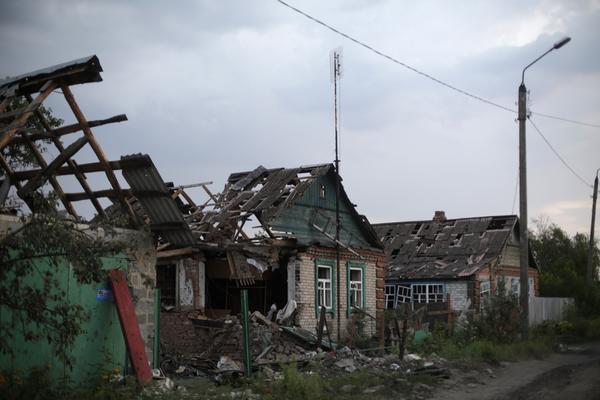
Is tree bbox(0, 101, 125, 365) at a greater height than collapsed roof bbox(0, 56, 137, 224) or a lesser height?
lesser

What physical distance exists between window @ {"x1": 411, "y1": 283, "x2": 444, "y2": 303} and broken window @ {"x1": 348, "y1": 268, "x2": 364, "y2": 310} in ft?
25.5

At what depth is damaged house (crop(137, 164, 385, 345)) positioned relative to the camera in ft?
55.5

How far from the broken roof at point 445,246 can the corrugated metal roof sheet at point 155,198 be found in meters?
18.9

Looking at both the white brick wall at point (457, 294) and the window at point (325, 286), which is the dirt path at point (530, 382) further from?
the white brick wall at point (457, 294)

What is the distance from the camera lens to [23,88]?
10328 mm

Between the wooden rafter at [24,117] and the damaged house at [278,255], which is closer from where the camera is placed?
the wooden rafter at [24,117]

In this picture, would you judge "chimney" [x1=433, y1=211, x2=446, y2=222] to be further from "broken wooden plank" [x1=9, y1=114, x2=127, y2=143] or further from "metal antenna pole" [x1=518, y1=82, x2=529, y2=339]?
"broken wooden plank" [x1=9, y1=114, x2=127, y2=143]

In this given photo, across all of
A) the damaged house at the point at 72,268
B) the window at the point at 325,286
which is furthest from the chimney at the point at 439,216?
the damaged house at the point at 72,268

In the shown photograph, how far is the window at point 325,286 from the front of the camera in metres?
19.1

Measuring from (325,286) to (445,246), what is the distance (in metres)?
12.5

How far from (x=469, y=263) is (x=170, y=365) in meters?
18.0

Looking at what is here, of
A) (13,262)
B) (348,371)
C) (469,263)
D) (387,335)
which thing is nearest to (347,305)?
(387,335)

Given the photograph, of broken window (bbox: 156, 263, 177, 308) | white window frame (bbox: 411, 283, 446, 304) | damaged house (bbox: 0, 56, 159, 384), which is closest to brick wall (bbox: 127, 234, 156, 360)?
damaged house (bbox: 0, 56, 159, 384)

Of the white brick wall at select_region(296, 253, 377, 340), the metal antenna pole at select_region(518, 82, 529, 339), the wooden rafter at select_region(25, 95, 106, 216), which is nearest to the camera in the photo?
the wooden rafter at select_region(25, 95, 106, 216)
